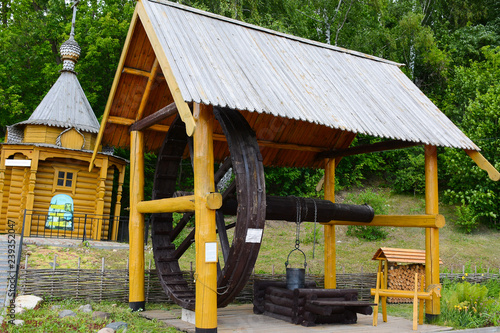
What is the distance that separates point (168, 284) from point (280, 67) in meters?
4.73

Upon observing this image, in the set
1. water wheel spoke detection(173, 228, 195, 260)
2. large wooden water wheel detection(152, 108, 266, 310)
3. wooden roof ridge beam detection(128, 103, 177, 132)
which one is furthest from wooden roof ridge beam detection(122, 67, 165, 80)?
water wheel spoke detection(173, 228, 195, 260)

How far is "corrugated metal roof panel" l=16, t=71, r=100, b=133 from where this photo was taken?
17783 mm

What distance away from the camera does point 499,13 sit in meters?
29.7

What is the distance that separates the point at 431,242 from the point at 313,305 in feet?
9.07

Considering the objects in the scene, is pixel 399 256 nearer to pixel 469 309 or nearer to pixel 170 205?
pixel 469 309

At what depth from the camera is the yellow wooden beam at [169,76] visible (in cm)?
625

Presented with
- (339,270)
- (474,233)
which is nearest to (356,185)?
(474,233)

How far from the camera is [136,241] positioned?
30.1ft

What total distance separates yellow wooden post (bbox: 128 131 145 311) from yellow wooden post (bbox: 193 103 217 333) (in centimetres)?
289

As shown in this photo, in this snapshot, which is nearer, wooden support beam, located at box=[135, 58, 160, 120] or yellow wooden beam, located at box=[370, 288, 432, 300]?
yellow wooden beam, located at box=[370, 288, 432, 300]

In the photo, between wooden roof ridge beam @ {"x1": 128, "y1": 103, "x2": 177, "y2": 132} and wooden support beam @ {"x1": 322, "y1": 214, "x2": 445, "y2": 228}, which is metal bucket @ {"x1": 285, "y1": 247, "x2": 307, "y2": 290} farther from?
wooden roof ridge beam @ {"x1": 128, "y1": 103, "x2": 177, "y2": 132}

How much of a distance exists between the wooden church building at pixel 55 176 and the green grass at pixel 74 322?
351 inches

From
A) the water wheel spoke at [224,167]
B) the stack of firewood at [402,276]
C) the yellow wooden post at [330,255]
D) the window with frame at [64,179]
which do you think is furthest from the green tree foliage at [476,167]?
the window with frame at [64,179]

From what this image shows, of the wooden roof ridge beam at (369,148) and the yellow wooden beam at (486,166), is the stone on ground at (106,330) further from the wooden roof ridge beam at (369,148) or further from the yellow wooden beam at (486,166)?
the yellow wooden beam at (486,166)
